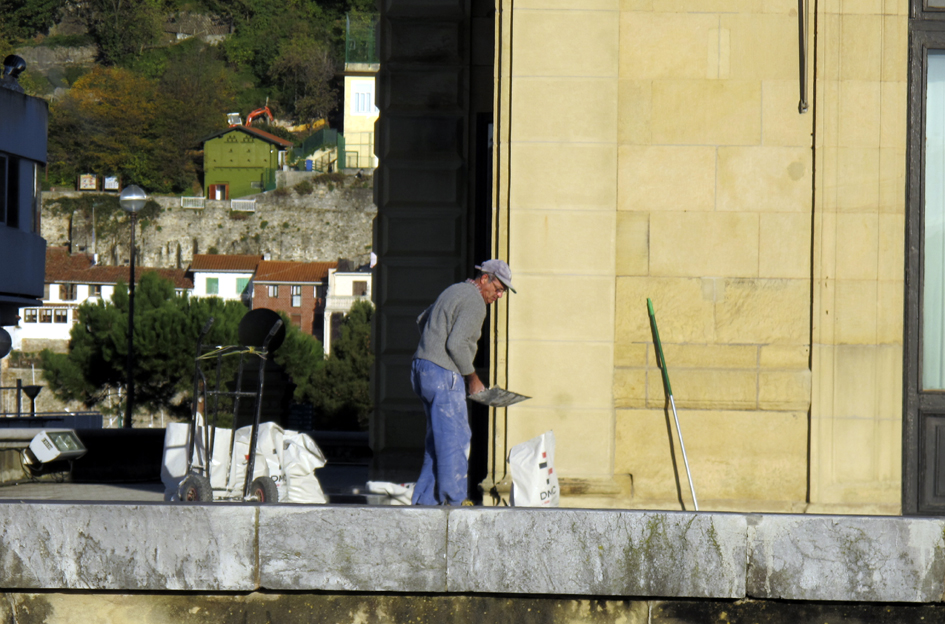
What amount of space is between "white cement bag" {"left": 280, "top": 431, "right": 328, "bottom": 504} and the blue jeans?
958 millimetres

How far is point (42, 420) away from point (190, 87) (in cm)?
10000

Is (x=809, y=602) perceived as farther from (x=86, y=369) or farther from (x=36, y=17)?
(x=36, y=17)

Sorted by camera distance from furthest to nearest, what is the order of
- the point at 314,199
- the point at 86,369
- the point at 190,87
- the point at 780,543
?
the point at 190,87, the point at 314,199, the point at 86,369, the point at 780,543

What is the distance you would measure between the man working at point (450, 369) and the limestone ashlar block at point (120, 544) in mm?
2098

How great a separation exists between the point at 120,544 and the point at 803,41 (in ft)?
17.6

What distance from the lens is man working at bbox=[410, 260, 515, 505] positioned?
6.95 meters

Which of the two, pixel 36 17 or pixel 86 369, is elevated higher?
pixel 36 17

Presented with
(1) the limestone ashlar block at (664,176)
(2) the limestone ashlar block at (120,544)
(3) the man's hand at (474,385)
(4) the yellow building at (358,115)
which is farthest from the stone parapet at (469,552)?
(4) the yellow building at (358,115)

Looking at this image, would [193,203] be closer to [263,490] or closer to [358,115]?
[358,115]

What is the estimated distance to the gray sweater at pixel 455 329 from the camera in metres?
6.99

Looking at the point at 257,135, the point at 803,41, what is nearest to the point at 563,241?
the point at 803,41

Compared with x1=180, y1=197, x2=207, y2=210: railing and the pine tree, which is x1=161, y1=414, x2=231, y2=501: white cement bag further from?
x1=180, y1=197, x2=207, y2=210: railing

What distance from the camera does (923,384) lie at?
7.65 metres

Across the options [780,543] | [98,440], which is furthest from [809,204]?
[98,440]
